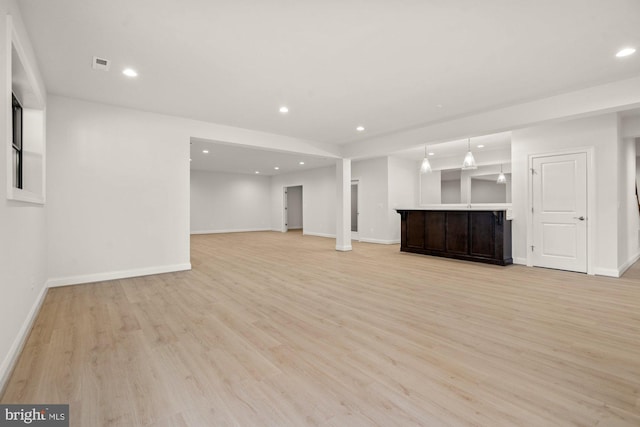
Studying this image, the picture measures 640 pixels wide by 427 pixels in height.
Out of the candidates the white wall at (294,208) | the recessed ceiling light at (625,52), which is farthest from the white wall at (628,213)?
the white wall at (294,208)

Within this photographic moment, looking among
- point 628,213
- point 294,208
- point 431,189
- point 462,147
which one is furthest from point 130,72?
point 294,208

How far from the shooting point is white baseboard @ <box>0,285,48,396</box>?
186 centimetres

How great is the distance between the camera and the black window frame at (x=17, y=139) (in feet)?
9.93

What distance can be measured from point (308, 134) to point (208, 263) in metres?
3.37

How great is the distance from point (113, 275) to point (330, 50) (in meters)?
4.40

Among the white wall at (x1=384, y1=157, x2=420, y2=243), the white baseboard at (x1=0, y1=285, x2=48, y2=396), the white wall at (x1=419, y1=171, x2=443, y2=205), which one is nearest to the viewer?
the white baseboard at (x1=0, y1=285, x2=48, y2=396)

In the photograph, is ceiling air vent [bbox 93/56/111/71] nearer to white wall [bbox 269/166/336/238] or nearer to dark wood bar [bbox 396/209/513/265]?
dark wood bar [bbox 396/209/513/265]

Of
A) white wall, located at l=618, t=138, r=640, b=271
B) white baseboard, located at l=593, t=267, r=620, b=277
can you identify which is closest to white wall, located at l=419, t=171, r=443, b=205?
white wall, located at l=618, t=138, r=640, b=271

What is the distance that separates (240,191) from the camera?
43.8ft

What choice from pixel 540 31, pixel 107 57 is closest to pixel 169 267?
pixel 107 57

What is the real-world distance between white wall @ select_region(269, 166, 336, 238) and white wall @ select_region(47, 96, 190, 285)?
6.49 m

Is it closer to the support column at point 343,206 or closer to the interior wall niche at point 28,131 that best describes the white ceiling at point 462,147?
the support column at point 343,206

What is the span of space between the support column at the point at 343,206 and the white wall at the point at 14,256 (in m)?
5.73

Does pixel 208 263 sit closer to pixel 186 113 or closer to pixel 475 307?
pixel 186 113
